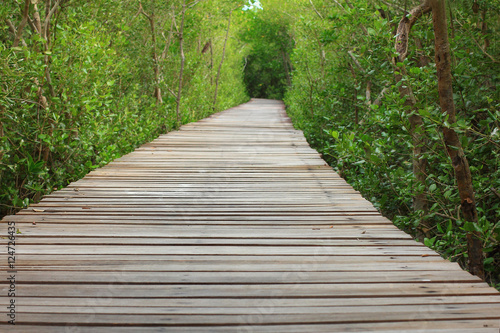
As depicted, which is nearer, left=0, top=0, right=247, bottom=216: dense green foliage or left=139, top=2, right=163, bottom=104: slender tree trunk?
left=0, top=0, right=247, bottom=216: dense green foliage

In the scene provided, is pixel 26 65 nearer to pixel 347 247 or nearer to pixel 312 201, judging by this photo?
pixel 312 201

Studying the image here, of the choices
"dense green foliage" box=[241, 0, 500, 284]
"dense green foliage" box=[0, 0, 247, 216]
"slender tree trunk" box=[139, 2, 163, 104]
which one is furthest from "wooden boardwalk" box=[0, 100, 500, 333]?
"slender tree trunk" box=[139, 2, 163, 104]

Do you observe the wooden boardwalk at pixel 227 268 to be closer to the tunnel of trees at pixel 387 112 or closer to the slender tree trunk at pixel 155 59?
the tunnel of trees at pixel 387 112

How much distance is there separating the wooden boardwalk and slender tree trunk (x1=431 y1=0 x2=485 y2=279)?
1.60 feet

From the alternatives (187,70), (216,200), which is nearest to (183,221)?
(216,200)

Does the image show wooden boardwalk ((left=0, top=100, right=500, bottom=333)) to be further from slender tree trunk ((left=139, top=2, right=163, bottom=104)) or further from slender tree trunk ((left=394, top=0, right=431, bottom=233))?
slender tree trunk ((left=139, top=2, right=163, bottom=104))

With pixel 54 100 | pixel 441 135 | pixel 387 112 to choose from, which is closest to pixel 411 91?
pixel 387 112

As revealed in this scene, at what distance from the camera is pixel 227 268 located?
1728 millimetres

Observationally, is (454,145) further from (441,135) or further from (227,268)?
(227,268)

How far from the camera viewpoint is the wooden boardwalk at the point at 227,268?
53.0 inches

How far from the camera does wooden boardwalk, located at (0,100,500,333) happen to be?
1347mm

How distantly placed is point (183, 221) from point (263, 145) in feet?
10.7

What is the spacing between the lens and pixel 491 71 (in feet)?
11.2

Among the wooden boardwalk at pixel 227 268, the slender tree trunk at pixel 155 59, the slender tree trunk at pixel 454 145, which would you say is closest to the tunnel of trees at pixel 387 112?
the slender tree trunk at pixel 454 145
